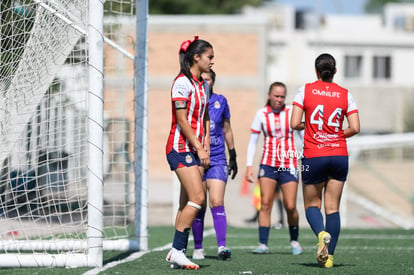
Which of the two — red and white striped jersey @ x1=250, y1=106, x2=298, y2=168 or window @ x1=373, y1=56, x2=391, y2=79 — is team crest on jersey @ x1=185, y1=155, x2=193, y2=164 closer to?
red and white striped jersey @ x1=250, y1=106, x2=298, y2=168

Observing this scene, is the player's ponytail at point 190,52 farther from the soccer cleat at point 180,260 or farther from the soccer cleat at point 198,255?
the soccer cleat at point 198,255

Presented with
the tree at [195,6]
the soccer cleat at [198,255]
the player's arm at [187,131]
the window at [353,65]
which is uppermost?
the tree at [195,6]

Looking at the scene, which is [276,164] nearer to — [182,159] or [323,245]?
[323,245]

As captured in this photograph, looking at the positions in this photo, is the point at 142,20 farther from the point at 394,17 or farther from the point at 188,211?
the point at 394,17

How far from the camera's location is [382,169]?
78.0 ft

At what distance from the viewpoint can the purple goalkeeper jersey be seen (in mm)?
9219

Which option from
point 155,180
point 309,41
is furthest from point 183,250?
point 309,41

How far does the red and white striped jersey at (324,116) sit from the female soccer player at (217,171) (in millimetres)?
1526

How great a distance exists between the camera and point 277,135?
398 inches

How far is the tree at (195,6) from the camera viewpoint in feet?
163

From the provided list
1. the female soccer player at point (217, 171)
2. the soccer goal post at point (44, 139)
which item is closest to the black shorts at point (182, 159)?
the soccer goal post at point (44, 139)

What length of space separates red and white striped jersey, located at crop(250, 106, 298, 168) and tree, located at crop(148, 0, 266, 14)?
38962 millimetres

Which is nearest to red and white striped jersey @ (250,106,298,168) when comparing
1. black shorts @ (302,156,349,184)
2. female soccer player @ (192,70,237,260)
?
female soccer player @ (192,70,237,260)

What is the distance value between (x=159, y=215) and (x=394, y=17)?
4486cm
